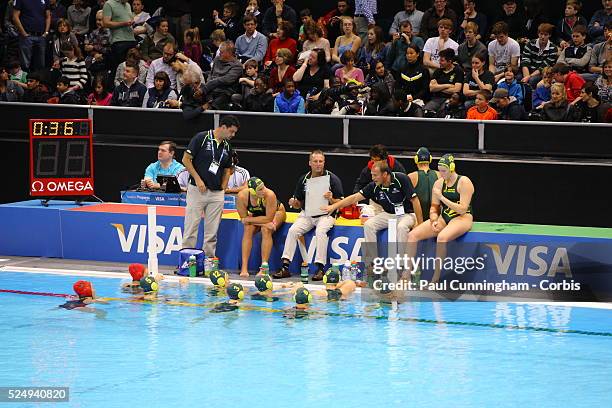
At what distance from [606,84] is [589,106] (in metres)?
0.54

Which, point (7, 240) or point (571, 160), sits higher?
point (571, 160)

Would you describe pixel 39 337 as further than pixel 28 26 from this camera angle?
No

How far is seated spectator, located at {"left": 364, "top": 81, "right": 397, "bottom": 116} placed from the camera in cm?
1758

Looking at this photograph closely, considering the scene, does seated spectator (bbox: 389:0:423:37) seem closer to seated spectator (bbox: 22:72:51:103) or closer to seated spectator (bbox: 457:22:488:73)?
seated spectator (bbox: 457:22:488:73)

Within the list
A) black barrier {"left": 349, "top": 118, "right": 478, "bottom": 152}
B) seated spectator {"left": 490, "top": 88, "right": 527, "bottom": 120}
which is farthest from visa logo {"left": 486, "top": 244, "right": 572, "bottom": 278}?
seated spectator {"left": 490, "top": 88, "right": 527, "bottom": 120}

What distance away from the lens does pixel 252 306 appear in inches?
530

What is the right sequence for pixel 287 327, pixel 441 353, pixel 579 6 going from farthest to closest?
pixel 579 6 → pixel 287 327 → pixel 441 353

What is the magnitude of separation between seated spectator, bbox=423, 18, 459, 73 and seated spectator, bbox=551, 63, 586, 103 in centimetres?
192

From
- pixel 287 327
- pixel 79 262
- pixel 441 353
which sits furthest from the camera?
pixel 79 262

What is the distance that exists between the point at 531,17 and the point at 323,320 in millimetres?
8353

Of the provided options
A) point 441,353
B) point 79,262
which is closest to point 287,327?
point 441,353

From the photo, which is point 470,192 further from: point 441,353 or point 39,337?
point 39,337

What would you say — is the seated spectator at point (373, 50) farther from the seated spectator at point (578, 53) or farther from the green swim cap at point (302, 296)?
the green swim cap at point (302, 296)

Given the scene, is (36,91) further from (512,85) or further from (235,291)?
(512,85)
